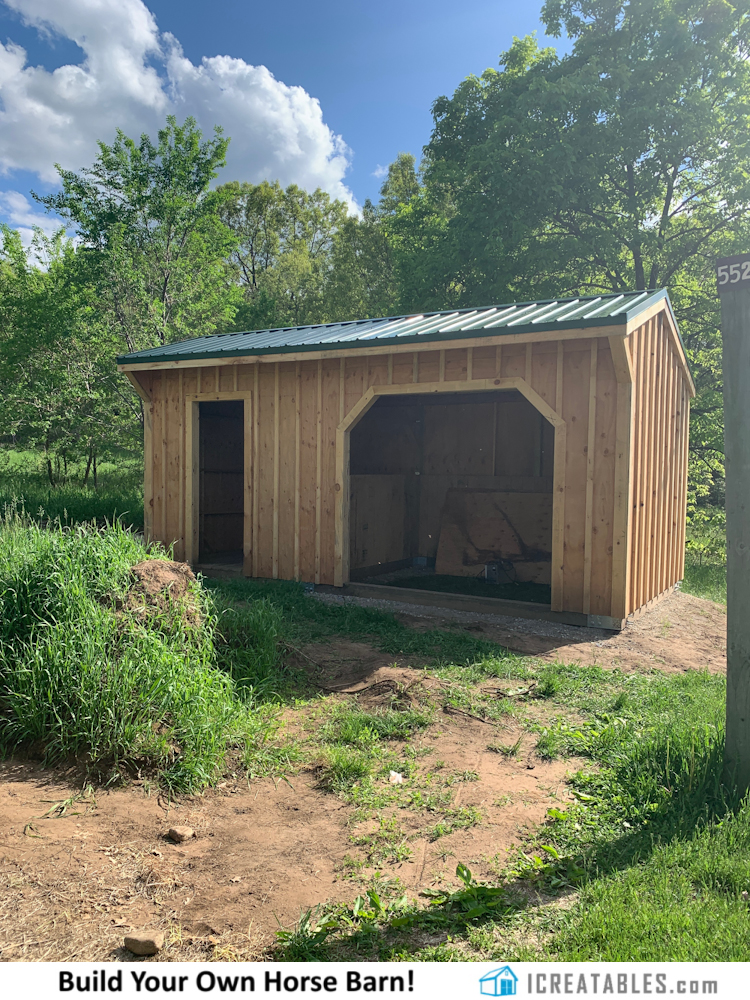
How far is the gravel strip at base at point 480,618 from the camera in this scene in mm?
7445

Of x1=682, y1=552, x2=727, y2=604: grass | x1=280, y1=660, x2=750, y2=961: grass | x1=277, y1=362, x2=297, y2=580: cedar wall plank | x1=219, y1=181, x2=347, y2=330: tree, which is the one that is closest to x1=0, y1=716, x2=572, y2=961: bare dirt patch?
x1=280, y1=660, x2=750, y2=961: grass

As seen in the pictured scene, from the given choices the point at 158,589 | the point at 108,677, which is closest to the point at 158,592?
the point at 158,589

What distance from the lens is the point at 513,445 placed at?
12.3 m

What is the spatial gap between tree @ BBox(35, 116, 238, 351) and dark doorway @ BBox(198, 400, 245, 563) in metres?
6.60

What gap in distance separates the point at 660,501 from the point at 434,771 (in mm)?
6181

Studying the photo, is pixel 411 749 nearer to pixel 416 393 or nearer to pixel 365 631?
pixel 365 631

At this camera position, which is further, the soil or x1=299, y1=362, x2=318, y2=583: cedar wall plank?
x1=299, y1=362, x2=318, y2=583: cedar wall plank

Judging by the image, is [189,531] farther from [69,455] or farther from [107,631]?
[69,455]

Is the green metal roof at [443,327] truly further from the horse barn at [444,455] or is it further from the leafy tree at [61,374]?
the leafy tree at [61,374]

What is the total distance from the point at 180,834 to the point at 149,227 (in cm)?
1778

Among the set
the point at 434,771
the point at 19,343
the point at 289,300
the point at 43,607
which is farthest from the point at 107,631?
the point at 289,300

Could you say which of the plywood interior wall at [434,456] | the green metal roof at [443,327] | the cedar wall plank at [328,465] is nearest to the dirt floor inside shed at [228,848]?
the green metal roof at [443,327]

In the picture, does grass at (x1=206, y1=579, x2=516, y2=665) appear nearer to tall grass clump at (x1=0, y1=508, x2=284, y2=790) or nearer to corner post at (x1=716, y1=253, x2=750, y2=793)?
tall grass clump at (x1=0, y1=508, x2=284, y2=790)
